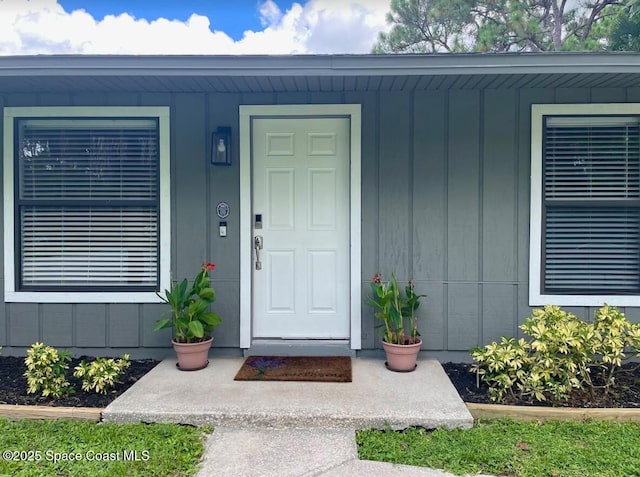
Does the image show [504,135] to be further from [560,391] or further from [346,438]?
[346,438]

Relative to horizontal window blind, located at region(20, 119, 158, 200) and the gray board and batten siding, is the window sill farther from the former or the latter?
horizontal window blind, located at region(20, 119, 158, 200)

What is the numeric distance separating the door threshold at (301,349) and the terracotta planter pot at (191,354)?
403 mm

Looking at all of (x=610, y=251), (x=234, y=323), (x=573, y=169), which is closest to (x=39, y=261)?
(x=234, y=323)

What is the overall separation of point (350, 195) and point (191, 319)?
1.55 metres

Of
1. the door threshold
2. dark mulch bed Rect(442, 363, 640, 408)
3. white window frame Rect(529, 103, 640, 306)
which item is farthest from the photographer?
the door threshold

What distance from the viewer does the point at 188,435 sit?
97.0 inches

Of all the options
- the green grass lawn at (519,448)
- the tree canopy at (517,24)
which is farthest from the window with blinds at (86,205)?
the tree canopy at (517,24)

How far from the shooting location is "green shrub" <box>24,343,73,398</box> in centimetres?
289

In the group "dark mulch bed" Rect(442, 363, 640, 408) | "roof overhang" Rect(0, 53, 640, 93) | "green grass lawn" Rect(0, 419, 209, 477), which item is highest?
"roof overhang" Rect(0, 53, 640, 93)

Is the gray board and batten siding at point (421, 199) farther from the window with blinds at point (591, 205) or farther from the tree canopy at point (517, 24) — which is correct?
the tree canopy at point (517, 24)

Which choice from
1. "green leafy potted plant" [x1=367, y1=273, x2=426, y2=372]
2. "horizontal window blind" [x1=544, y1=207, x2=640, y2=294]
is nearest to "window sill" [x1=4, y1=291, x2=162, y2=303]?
"green leafy potted plant" [x1=367, y1=273, x2=426, y2=372]

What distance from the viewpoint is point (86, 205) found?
3.70 m

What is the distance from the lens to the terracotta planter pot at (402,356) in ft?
10.6

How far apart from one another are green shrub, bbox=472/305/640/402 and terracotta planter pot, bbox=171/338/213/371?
1959 millimetres
